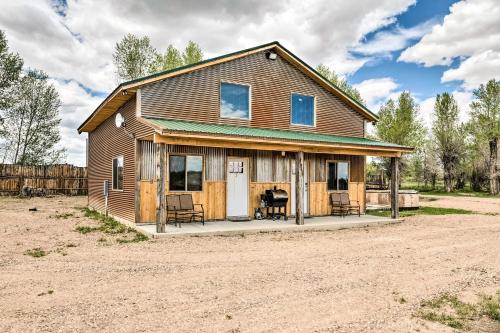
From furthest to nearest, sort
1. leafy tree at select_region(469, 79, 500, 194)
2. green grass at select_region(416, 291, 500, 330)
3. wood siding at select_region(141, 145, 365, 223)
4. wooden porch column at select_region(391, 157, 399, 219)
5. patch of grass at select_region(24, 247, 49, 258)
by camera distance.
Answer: leafy tree at select_region(469, 79, 500, 194) < wooden porch column at select_region(391, 157, 399, 219) < wood siding at select_region(141, 145, 365, 223) < patch of grass at select_region(24, 247, 49, 258) < green grass at select_region(416, 291, 500, 330)

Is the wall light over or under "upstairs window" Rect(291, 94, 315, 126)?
over

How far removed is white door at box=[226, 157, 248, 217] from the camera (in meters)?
12.5

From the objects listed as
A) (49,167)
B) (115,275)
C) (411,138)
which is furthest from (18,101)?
(411,138)

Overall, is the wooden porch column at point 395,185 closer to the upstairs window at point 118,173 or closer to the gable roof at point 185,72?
the gable roof at point 185,72

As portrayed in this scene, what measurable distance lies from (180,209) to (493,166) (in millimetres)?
31138

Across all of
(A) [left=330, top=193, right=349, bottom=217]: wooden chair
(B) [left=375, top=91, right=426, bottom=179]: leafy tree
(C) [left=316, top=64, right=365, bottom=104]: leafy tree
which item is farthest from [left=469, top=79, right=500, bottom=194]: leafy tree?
(A) [left=330, top=193, right=349, bottom=217]: wooden chair

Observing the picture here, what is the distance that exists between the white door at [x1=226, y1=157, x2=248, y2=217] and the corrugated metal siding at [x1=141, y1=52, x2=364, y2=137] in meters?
1.46

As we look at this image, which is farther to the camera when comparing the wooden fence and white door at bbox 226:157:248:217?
the wooden fence

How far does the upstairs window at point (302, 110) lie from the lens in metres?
14.3

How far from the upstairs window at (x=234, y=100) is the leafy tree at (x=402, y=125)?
25.9m

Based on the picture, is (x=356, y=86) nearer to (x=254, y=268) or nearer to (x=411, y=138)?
(x=411, y=138)

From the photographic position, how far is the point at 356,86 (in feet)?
116

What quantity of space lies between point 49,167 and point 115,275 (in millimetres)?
21687

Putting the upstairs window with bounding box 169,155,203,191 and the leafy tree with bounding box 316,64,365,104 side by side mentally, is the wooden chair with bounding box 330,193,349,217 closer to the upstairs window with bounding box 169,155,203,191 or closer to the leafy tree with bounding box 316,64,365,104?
the upstairs window with bounding box 169,155,203,191
